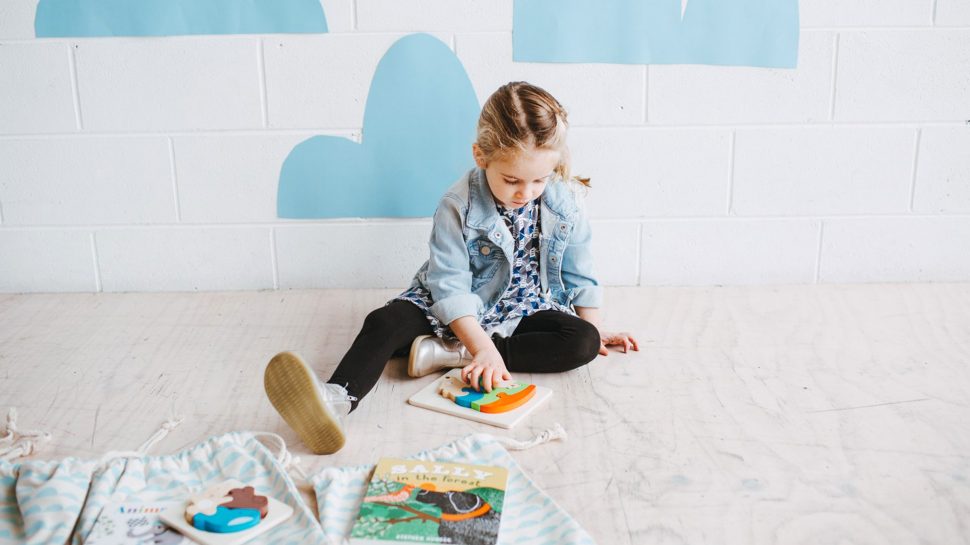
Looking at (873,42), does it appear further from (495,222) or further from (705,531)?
(705,531)

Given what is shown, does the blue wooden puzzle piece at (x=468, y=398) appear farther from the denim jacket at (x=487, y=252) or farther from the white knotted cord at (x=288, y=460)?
the white knotted cord at (x=288, y=460)

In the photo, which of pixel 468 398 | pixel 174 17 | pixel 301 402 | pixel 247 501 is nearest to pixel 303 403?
pixel 301 402

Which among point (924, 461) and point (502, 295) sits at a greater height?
point (502, 295)

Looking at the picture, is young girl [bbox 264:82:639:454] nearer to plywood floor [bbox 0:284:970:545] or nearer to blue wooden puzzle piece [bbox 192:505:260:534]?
plywood floor [bbox 0:284:970:545]

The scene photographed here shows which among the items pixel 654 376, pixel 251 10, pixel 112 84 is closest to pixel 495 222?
pixel 654 376

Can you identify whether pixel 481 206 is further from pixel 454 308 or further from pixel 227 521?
pixel 227 521

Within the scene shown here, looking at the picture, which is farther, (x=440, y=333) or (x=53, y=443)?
(x=440, y=333)

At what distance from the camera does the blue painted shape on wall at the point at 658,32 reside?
72.7 inches

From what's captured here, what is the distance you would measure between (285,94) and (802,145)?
49.9 inches

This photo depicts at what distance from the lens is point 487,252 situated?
1570 mm

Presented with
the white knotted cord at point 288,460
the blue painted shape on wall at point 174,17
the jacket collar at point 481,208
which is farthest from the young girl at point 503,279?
the blue painted shape on wall at point 174,17

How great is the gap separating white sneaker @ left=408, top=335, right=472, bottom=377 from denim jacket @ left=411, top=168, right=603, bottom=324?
0.18ft

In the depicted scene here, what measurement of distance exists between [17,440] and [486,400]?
747mm

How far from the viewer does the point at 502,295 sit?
1.58 m
